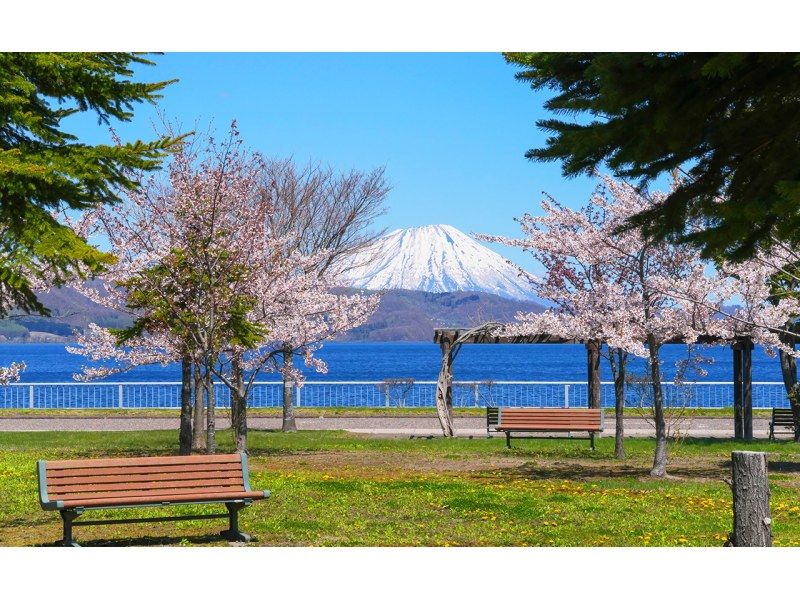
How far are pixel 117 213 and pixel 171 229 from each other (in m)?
A: 2.85

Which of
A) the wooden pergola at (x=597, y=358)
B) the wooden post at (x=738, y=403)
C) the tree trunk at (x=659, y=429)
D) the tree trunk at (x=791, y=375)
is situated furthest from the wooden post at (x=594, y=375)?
the tree trunk at (x=659, y=429)

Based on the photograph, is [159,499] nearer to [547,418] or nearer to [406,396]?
[547,418]

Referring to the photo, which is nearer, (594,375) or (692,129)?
(692,129)

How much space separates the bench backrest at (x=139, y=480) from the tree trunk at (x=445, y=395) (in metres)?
13.0

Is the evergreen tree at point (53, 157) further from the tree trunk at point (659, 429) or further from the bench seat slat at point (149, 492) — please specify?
the tree trunk at point (659, 429)

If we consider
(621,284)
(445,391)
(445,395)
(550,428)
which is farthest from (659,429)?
(445,391)

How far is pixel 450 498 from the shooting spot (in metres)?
10.7

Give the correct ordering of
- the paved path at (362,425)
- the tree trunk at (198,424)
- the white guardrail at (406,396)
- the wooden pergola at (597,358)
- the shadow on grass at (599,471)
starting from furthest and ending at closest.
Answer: the white guardrail at (406,396) < the paved path at (362,425) < the wooden pergola at (597,358) < the tree trunk at (198,424) < the shadow on grass at (599,471)

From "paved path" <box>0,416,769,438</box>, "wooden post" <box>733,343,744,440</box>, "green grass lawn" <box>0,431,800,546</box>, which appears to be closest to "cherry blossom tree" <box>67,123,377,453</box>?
"green grass lawn" <box>0,431,800,546</box>

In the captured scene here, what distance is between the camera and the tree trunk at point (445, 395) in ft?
70.2

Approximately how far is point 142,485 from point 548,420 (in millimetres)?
11559

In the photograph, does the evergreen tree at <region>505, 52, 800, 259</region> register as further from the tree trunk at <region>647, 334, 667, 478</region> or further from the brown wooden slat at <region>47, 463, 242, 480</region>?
the tree trunk at <region>647, 334, 667, 478</region>
